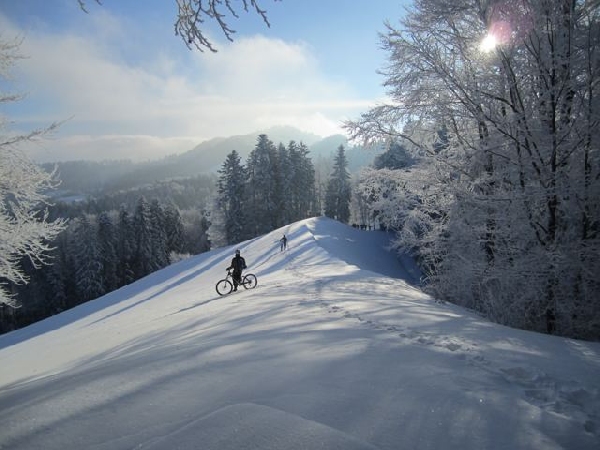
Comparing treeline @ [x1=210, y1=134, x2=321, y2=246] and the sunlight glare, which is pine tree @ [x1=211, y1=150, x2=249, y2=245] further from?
the sunlight glare

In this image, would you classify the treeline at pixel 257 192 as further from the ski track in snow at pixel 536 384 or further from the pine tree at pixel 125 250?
the ski track in snow at pixel 536 384

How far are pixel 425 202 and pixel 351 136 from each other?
9.55ft

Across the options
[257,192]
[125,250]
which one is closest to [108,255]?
[125,250]

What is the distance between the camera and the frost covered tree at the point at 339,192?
60094mm

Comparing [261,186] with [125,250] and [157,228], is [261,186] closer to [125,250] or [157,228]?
[157,228]

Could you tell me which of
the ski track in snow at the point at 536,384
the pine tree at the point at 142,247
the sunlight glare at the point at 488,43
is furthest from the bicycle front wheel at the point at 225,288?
the pine tree at the point at 142,247

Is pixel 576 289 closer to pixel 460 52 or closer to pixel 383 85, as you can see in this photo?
pixel 460 52

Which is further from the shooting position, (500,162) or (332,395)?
(500,162)

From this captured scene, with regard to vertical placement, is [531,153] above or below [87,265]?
above

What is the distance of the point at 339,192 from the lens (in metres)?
60.8

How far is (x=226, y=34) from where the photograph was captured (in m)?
3.74

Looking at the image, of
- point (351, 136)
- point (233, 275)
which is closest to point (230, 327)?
point (351, 136)

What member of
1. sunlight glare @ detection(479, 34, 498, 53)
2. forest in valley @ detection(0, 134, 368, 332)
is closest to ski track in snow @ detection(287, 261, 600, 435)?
sunlight glare @ detection(479, 34, 498, 53)

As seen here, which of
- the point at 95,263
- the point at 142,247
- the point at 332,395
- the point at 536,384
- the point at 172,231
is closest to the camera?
the point at 332,395
